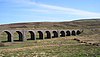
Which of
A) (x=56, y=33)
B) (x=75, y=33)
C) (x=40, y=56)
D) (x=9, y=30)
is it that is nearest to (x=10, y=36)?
(x=9, y=30)

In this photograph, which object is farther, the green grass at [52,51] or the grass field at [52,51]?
the green grass at [52,51]

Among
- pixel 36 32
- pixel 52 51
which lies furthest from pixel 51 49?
pixel 36 32

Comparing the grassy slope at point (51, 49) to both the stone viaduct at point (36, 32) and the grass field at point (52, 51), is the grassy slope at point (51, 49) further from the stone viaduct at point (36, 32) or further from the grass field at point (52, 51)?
the stone viaduct at point (36, 32)

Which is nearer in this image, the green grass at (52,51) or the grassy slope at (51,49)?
the green grass at (52,51)

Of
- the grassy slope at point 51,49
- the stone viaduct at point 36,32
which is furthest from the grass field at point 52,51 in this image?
the stone viaduct at point 36,32

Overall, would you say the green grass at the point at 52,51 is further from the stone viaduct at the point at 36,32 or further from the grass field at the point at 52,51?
the stone viaduct at the point at 36,32

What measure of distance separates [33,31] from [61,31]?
2171 cm

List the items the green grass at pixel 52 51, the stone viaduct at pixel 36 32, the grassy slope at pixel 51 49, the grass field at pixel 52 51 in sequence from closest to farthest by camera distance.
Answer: the grass field at pixel 52 51 < the green grass at pixel 52 51 < the grassy slope at pixel 51 49 < the stone viaduct at pixel 36 32

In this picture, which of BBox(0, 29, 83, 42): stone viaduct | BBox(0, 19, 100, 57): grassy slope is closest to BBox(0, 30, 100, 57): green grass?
BBox(0, 19, 100, 57): grassy slope

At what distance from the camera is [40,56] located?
102 feet

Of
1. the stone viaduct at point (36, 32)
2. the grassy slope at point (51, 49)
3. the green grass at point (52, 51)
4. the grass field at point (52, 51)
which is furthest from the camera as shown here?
the stone viaduct at point (36, 32)

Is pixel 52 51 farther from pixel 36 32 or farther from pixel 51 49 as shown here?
pixel 36 32

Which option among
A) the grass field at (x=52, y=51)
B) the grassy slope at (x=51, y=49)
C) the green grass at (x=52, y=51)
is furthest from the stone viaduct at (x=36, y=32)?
the grass field at (x=52, y=51)

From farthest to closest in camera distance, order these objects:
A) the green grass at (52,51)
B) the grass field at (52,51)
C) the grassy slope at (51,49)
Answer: the grassy slope at (51,49) → the green grass at (52,51) → the grass field at (52,51)
